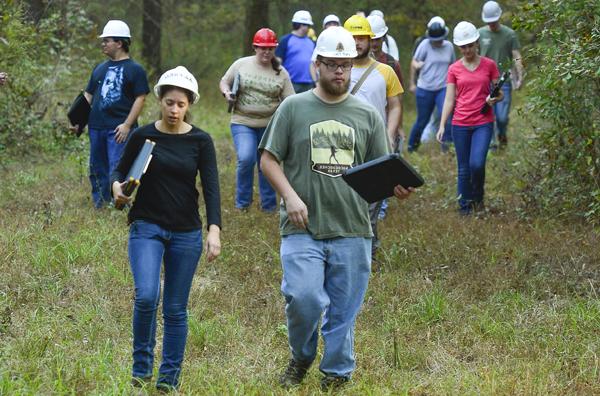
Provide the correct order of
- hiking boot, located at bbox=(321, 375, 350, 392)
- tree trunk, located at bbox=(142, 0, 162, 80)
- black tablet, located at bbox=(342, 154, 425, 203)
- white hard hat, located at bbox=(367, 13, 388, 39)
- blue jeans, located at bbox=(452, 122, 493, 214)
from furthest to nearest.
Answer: tree trunk, located at bbox=(142, 0, 162, 80) → blue jeans, located at bbox=(452, 122, 493, 214) → white hard hat, located at bbox=(367, 13, 388, 39) → hiking boot, located at bbox=(321, 375, 350, 392) → black tablet, located at bbox=(342, 154, 425, 203)

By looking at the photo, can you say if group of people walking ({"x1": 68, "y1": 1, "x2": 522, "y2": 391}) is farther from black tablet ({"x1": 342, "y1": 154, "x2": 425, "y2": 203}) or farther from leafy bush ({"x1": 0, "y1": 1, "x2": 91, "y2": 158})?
leafy bush ({"x1": 0, "y1": 1, "x2": 91, "y2": 158})

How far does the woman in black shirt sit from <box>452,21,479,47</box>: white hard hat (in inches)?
205

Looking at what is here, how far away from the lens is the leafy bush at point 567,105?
27.3 feet

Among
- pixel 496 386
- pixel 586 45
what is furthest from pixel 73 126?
pixel 496 386

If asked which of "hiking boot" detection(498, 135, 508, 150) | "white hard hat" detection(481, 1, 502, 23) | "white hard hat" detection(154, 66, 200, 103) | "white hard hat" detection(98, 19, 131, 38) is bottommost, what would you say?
"hiking boot" detection(498, 135, 508, 150)

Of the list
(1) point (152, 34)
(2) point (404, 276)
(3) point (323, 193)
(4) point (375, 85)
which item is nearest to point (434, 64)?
(4) point (375, 85)

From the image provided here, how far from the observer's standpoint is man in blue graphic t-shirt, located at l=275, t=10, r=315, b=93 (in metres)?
14.0

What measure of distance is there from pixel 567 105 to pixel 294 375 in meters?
4.60

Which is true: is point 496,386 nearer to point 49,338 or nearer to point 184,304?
point 184,304

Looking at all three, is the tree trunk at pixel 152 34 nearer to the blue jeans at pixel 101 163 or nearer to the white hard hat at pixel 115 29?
the blue jeans at pixel 101 163

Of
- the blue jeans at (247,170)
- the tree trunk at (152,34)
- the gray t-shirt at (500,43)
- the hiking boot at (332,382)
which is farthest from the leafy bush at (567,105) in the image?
the tree trunk at (152,34)

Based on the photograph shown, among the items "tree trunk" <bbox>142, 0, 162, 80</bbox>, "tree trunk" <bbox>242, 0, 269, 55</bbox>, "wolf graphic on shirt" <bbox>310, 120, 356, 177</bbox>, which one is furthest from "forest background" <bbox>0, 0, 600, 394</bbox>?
"tree trunk" <bbox>142, 0, 162, 80</bbox>

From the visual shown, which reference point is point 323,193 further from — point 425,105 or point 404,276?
point 425,105

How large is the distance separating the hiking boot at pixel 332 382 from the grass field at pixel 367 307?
7cm
